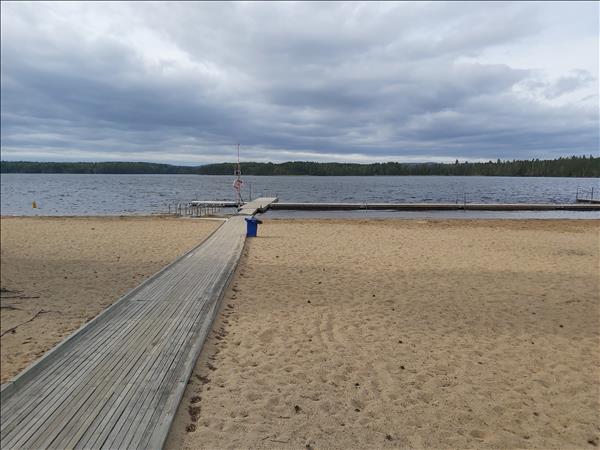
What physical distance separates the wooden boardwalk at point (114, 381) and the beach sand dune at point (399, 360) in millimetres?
253

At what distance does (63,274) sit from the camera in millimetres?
9602

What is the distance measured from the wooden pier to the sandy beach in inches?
9.9

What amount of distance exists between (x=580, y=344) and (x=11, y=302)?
31.9 feet

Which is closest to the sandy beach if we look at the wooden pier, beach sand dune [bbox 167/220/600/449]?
beach sand dune [bbox 167/220/600/449]

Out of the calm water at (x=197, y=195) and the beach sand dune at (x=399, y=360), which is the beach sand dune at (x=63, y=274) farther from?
the calm water at (x=197, y=195)

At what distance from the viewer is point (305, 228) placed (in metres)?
19.3

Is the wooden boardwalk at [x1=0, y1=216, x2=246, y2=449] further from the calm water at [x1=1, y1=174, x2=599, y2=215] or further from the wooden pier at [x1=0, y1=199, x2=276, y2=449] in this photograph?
the calm water at [x1=1, y1=174, x2=599, y2=215]

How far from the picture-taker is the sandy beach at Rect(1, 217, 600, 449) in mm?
3783

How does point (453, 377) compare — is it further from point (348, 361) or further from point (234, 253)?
point (234, 253)

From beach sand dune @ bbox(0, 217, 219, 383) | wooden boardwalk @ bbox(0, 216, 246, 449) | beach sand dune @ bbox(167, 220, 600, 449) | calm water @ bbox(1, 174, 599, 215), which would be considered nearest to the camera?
wooden boardwalk @ bbox(0, 216, 246, 449)

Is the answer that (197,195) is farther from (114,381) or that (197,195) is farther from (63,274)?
(114,381)

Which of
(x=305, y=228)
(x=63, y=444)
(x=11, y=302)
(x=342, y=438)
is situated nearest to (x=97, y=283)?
(x=11, y=302)

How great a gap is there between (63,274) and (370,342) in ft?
25.4

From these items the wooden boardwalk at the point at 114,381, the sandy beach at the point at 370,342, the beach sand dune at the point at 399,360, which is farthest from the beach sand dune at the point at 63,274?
the beach sand dune at the point at 399,360
